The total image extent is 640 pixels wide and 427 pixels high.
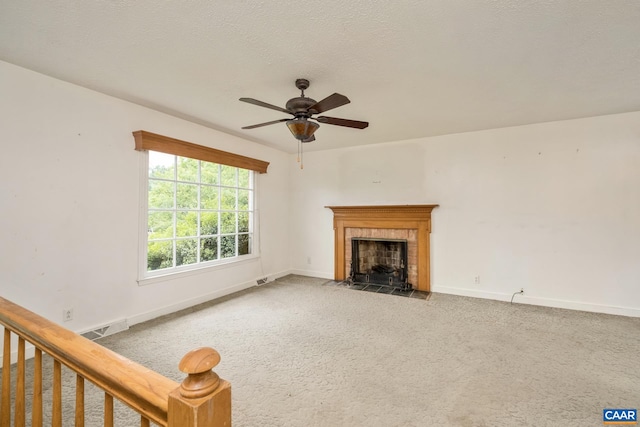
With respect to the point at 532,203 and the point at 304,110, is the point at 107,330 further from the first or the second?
the point at 532,203

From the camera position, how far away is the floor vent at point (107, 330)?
276 cm

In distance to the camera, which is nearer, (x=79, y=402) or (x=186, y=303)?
(x=79, y=402)

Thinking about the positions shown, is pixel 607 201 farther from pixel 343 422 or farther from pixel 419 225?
pixel 343 422

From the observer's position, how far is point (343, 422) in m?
1.71

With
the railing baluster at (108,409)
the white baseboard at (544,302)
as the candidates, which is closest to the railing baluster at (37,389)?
the railing baluster at (108,409)

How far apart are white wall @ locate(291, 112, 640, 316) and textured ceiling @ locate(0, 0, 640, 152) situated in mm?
579

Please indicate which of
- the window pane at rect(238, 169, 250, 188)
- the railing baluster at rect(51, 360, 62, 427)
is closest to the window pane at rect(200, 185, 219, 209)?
the window pane at rect(238, 169, 250, 188)

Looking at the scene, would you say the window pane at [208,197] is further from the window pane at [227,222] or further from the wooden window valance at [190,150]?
the wooden window valance at [190,150]

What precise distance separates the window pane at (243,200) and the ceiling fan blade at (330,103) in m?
2.67

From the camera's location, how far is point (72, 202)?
2713 mm

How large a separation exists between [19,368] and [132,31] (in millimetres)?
2042

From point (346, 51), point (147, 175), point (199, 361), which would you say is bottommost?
point (199, 361)

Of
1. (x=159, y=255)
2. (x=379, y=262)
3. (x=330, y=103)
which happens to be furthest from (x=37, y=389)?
(x=379, y=262)

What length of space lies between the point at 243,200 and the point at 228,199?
0.34 metres
